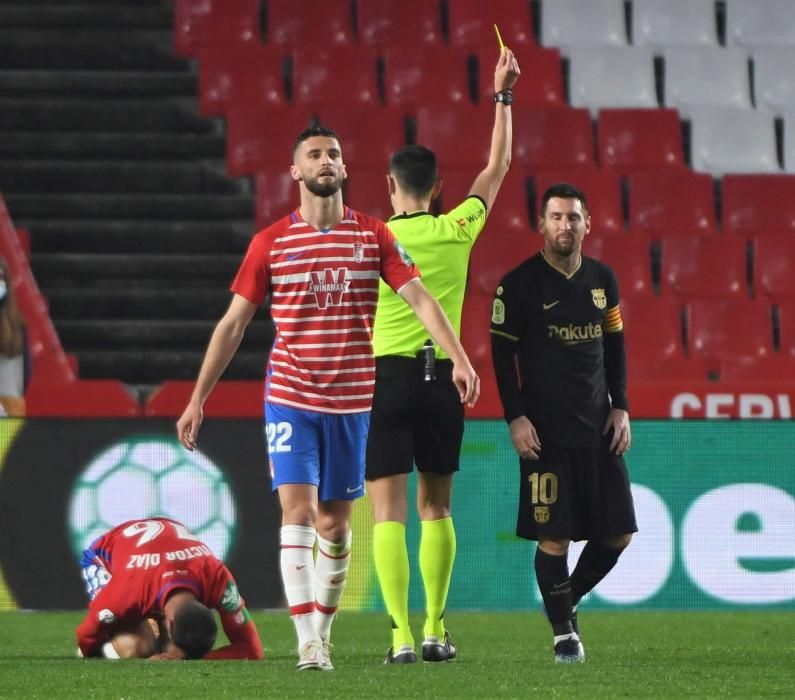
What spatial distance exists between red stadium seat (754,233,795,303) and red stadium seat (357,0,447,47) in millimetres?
2969

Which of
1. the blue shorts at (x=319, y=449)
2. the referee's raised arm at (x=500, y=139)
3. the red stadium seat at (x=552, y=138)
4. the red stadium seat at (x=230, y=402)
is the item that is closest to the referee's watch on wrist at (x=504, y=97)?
the referee's raised arm at (x=500, y=139)

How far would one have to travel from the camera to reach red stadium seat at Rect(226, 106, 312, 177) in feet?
39.2

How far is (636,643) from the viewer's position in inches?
274

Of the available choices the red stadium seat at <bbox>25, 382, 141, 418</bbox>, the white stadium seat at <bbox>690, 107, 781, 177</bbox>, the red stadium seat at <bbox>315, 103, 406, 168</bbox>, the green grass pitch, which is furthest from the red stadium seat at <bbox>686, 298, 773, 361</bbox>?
the red stadium seat at <bbox>25, 382, 141, 418</bbox>

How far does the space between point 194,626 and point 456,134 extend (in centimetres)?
679

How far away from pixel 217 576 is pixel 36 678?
857 millimetres

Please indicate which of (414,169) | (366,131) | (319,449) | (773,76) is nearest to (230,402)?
(414,169)

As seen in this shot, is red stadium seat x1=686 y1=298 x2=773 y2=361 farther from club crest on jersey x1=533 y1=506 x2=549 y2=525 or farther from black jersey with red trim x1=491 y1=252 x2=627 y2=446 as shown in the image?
club crest on jersey x1=533 y1=506 x2=549 y2=525

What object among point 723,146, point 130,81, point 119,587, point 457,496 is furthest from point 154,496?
point 723,146

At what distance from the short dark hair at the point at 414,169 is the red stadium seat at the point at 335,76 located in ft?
21.0

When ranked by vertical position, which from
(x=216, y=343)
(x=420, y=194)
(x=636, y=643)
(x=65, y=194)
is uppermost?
(x=65, y=194)

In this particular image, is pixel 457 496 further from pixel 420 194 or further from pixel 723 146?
pixel 723 146

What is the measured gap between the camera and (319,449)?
215 inches

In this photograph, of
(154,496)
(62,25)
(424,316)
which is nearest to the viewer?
(424,316)
